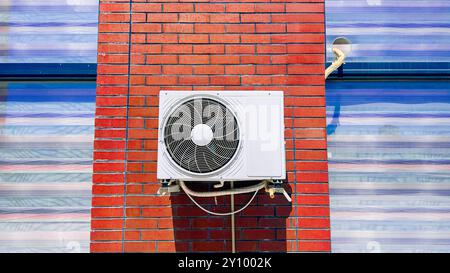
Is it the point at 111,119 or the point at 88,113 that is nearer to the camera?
the point at 111,119

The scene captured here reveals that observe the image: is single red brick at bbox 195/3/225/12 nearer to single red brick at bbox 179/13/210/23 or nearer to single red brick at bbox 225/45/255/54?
single red brick at bbox 179/13/210/23

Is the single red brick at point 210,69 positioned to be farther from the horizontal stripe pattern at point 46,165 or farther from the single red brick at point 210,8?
the horizontal stripe pattern at point 46,165

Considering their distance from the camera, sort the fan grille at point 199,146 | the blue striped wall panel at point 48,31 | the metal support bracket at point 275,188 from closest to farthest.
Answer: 1. the fan grille at point 199,146
2. the metal support bracket at point 275,188
3. the blue striped wall panel at point 48,31

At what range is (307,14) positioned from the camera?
3.50 metres

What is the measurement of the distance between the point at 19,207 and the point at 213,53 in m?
1.92

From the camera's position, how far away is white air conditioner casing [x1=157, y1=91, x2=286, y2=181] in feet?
9.26

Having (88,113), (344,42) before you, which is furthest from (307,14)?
(88,113)

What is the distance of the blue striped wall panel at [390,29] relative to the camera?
385 cm

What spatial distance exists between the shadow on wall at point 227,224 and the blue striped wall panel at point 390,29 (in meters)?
1.48

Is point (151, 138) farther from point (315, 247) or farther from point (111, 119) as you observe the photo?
point (315, 247)

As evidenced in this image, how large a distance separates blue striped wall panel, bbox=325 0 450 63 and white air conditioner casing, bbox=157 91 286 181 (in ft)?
4.32

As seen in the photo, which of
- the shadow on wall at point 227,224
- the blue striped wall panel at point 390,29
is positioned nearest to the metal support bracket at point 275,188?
the shadow on wall at point 227,224

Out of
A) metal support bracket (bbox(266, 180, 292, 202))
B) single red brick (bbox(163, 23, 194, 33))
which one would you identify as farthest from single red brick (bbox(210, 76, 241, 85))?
metal support bracket (bbox(266, 180, 292, 202))

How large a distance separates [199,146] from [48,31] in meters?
1.92
